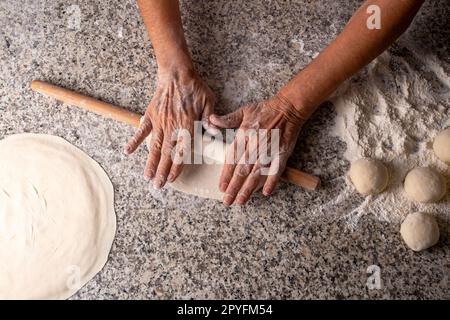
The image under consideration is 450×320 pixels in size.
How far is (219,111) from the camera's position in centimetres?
138

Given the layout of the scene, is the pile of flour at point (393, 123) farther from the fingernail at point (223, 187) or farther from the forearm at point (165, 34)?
the forearm at point (165, 34)

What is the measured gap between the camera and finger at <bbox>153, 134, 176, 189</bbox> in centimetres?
126

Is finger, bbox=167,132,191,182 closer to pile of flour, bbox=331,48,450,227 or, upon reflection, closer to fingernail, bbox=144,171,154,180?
fingernail, bbox=144,171,154,180

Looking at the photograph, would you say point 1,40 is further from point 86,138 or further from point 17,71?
point 86,138

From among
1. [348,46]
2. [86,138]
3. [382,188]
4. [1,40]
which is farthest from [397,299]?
[1,40]

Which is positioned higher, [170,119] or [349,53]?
[349,53]

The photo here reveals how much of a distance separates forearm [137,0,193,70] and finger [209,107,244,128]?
0.59 ft

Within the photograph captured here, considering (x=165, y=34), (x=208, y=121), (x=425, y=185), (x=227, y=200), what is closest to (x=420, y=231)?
(x=425, y=185)

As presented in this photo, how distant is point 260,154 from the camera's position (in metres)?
1.23

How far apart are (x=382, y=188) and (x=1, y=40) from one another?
1264 millimetres

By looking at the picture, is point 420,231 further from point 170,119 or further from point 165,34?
point 165,34

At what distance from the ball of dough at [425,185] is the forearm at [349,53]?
0.32 meters

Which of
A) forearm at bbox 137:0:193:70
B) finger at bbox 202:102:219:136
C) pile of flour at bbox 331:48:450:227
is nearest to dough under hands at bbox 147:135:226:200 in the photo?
finger at bbox 202:102:219:136

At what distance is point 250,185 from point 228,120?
189mm
